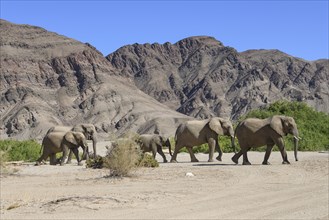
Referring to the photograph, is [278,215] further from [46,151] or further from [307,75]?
[307,75]

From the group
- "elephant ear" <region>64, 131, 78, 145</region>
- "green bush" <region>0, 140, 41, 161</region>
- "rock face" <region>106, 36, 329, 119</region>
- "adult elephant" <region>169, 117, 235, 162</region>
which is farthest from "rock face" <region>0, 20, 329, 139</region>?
"adult elephant" <region>169, 117, 235, 162</region>

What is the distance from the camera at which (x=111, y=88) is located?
141125 mm

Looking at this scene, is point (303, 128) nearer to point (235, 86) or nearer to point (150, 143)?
point (150, 143)

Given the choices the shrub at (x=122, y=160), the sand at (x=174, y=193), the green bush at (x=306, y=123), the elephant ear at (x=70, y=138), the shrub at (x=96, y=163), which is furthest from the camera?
the green bush at (x=306, y=123)

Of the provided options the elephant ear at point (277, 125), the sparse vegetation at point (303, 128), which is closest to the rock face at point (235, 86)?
the sparse vegetation at point (303, 128)

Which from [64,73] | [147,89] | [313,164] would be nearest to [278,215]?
[313,164]

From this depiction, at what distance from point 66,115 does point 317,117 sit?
98066 mm

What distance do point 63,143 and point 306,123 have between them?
18.6 m

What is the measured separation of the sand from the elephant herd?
5.37 feet

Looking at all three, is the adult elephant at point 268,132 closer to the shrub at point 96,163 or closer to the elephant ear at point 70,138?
the shrub at point 96,163

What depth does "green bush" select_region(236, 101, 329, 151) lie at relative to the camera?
3391 centimetres

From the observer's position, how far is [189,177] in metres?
17.3

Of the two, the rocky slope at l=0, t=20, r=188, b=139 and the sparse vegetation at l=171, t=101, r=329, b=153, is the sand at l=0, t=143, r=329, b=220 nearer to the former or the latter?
the sparse vegetation at l=171, t=101, r=329, b=153

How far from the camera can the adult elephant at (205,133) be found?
23828 mm
